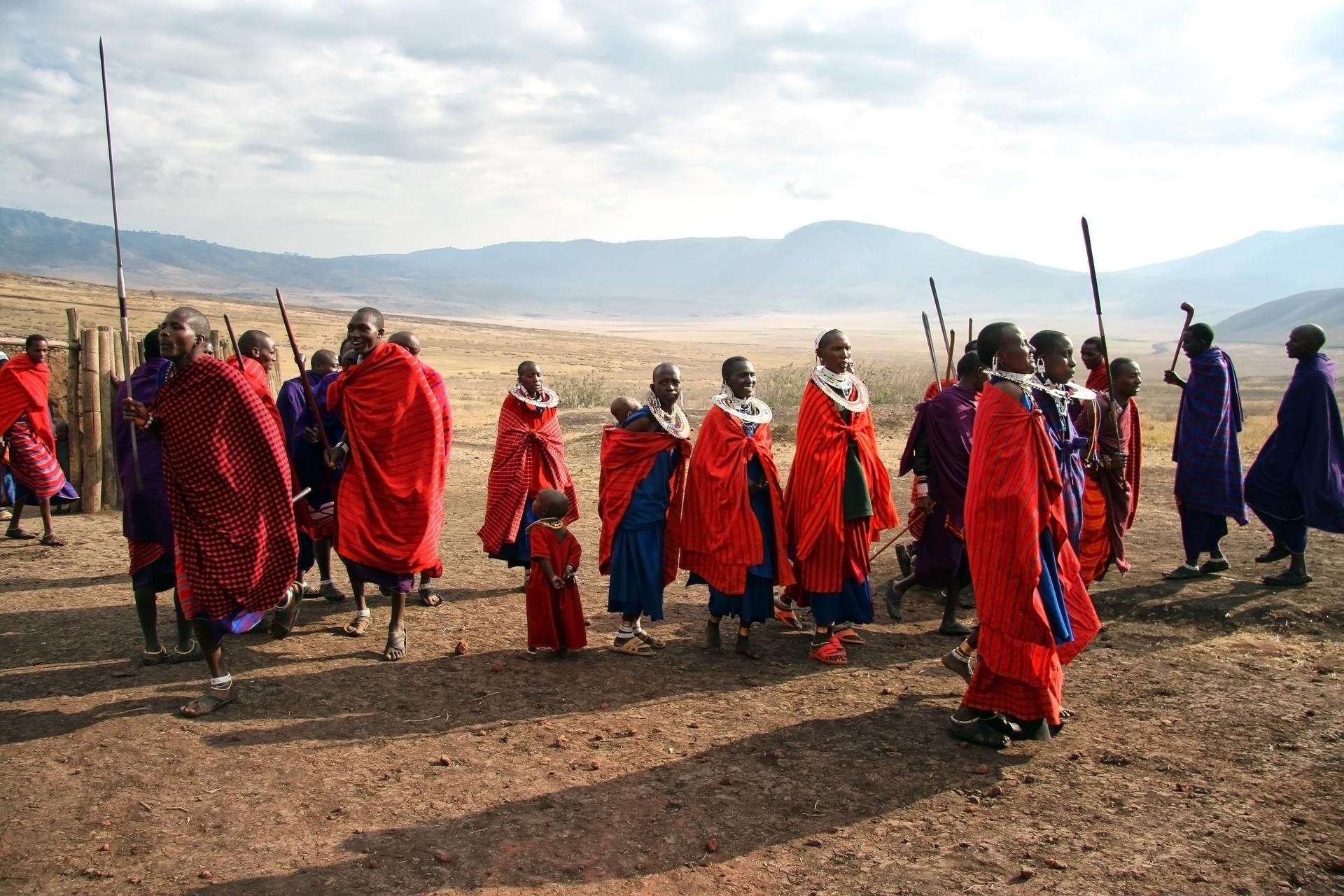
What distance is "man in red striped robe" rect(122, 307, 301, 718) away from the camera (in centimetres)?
539

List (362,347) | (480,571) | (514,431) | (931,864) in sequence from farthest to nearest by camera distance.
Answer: (480,571) < (514,431) < (362,347) < (931,864)

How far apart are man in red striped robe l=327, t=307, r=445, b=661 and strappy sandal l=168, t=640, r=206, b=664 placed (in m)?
1.13

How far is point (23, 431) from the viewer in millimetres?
9898

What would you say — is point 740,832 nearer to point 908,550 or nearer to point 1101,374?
point 908,550

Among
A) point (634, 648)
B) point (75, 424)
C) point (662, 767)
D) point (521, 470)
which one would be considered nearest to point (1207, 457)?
point (634, 648)

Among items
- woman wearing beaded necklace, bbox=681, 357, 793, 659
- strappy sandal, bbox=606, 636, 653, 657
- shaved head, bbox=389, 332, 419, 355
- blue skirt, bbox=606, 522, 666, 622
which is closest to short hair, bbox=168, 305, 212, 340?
shaved head, bbox=389, 332, 419, 355

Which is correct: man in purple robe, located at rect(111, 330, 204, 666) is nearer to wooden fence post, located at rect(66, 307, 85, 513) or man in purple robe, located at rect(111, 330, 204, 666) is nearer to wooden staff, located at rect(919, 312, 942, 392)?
wooden staff, located at rect(919, 312, 942, 392)

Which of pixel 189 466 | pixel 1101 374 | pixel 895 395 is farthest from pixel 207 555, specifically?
pixel 895 395

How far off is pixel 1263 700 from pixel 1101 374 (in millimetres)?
3170

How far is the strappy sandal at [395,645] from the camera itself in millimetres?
6633

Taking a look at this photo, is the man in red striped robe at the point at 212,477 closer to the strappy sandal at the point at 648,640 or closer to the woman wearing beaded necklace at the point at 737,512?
the strappy sandal at the point at 648,640

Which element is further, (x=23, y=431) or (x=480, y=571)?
(x=23, y=431)

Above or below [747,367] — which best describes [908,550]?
below

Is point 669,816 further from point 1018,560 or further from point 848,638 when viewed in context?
point 848,638
